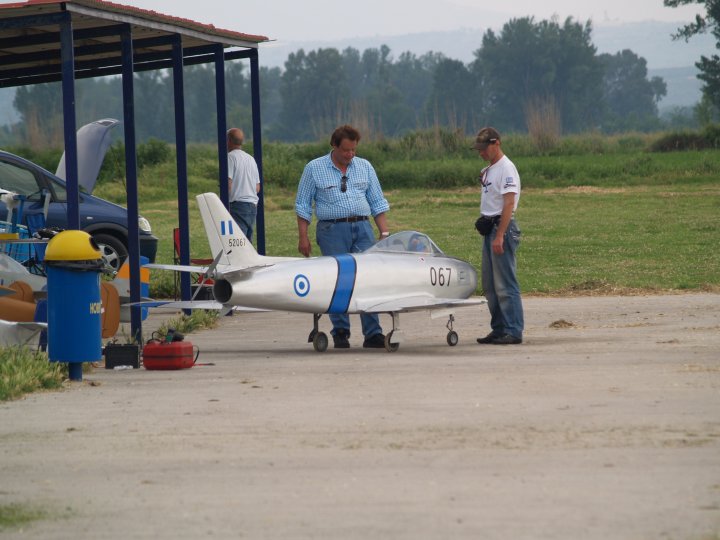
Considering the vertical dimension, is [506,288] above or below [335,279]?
below

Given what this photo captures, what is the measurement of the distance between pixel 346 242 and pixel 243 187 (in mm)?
4725

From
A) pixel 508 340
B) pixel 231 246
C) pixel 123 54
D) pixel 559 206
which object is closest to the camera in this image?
pixel 231 246

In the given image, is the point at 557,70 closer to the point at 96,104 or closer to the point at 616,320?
the point at 96,104

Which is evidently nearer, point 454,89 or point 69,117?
point 69,117

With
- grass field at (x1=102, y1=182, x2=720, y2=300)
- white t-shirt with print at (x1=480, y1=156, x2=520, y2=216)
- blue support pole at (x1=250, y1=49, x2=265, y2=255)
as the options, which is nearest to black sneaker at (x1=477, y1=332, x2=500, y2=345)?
white t-shirt with print at (x1=480, y1=156, x2=520, y2=216)

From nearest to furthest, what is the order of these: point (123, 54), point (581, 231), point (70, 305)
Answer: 1. point (70, 305)
2. point (123, 54)
3. point (581, 231)

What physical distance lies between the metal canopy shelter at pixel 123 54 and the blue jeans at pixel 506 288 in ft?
10.5

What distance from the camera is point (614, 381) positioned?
9445 millimetres

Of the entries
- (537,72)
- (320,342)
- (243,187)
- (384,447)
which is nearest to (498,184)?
(320,342)

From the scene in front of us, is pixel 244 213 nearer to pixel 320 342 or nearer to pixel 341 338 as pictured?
pixel 341 338

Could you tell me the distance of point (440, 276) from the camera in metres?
12.3

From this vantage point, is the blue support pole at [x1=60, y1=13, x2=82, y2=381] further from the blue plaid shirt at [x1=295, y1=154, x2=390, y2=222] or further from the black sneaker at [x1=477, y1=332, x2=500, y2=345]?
the black sneaker at [x1=477, y1=332, x2=500, y2=345]

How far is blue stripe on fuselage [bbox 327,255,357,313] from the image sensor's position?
1147 centimetres

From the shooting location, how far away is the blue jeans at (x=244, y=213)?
1677 cm
